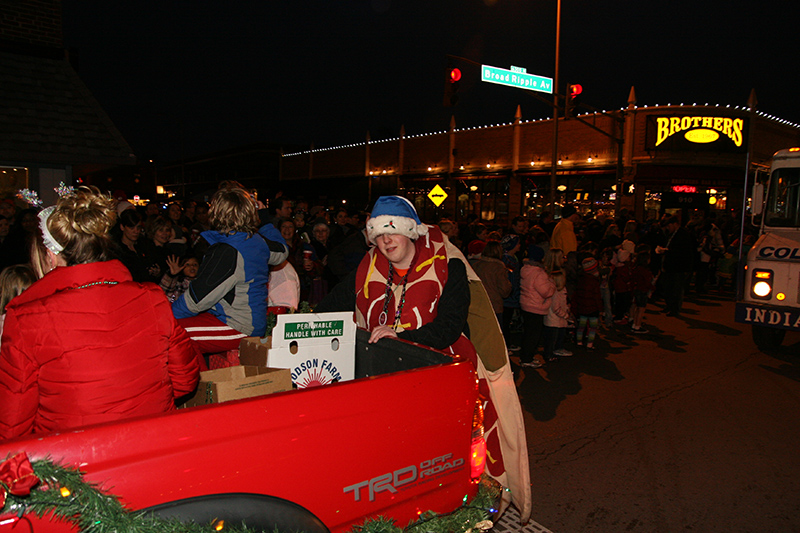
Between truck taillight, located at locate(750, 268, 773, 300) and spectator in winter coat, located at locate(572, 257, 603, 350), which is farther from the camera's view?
spectator in winter coat, located at locate(572, 257, 603, 350)

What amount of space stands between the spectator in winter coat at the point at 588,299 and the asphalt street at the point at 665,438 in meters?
0.43

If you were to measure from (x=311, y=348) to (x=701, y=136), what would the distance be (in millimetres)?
28337

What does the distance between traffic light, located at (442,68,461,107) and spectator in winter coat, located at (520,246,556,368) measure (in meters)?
8.25

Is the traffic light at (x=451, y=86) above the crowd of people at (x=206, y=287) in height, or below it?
above

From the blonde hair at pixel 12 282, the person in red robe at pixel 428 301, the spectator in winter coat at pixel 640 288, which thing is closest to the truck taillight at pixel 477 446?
the person in red robe at pixel 428 301

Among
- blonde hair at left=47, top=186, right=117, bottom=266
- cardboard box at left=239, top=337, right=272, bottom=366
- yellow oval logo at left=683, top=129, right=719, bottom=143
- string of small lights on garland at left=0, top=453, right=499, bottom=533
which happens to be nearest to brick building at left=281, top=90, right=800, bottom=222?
yellow oval logo at left=683, top=129, right=719, bottom=143

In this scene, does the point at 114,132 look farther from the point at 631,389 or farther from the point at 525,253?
the point at 631,389

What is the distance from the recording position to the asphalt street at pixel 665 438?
Answer: 12.7 ft

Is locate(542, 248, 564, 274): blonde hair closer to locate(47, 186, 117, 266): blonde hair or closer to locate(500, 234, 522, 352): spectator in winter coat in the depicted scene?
locate(500, 234, 522, 352): spectator in winter coat

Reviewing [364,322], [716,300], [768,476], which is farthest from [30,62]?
[716,300]

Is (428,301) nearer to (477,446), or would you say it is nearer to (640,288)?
(477,446)

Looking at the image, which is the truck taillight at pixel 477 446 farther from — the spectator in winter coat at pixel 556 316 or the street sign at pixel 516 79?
the street sign at pixel 516 79

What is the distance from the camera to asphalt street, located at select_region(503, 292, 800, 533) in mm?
3861

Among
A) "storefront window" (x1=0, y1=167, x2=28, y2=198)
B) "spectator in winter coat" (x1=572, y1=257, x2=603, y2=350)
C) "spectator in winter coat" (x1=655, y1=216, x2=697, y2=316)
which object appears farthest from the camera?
"spectator in winter coat" (x1=655, y1=216, x2=697, y2=316)
